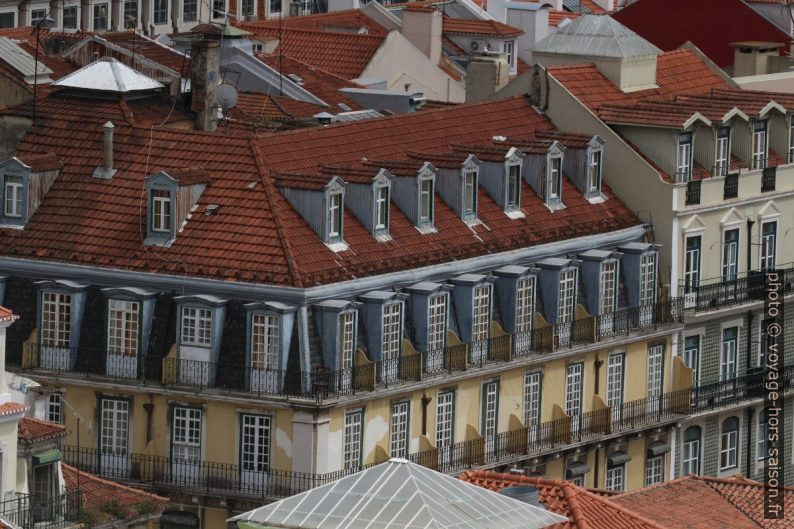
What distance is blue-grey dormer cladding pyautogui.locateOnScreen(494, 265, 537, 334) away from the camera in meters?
132

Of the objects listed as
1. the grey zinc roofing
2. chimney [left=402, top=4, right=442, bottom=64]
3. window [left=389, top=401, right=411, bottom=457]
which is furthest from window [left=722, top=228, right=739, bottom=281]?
chimney [left=402, top=4, right=442, bottom=64]

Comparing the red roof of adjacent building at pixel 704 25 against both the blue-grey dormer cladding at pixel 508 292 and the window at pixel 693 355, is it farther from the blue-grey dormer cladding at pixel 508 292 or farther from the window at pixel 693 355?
the blue-grey dormer cladding at pixel 508 292

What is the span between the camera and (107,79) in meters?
134

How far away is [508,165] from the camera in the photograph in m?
135

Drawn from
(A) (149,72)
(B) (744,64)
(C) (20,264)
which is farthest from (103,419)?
(B) (744,64)

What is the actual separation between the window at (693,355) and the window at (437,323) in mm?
15498

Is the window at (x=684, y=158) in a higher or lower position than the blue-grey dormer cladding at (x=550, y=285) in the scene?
higher

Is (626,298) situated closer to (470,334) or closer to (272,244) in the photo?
(470,334)

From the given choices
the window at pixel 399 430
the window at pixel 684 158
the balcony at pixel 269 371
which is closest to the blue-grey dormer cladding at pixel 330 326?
the balcony at pixel 269 371

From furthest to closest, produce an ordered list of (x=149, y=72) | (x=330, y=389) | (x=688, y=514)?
(x=149, y=72), (x=330, y=389), (x=688, y=514)

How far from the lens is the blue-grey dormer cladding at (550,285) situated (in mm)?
134625

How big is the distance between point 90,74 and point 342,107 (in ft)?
77.1

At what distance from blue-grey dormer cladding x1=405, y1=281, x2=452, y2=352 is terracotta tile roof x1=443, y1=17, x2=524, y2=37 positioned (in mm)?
63508

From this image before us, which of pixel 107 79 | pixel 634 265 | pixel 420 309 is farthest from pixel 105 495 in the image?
pixel 634 265
